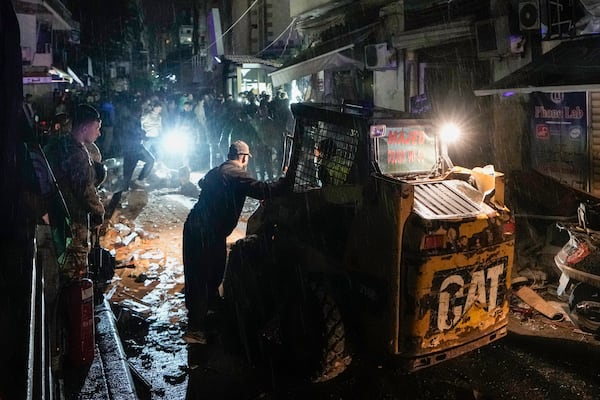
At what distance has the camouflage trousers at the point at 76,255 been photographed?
18.9 feet

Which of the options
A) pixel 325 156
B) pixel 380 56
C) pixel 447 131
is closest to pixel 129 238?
pixel 325 156

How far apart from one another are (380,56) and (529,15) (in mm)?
4349

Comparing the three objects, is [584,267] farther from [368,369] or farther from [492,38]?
[492,38]

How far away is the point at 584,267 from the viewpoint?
5855mm

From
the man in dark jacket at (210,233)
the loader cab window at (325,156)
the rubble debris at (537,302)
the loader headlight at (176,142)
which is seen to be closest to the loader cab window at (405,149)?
the loader cab window at (325,156)

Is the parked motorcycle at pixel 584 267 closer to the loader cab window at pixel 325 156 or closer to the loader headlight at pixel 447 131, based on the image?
the loader headlight at pixel 447 131

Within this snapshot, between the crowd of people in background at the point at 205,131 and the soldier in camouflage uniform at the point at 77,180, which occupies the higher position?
the crowd of people in background at the point at 205,131

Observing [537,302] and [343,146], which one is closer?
[343,146]

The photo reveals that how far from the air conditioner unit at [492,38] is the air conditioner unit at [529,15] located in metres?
0.44

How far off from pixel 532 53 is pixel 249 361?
26.3 ft

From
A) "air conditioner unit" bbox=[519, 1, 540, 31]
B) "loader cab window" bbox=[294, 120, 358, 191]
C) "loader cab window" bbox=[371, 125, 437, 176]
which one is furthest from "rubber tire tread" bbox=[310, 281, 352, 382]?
"air conditioner unit" bbox=[519, 1, 540, 31]

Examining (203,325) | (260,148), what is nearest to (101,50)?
(260,148)

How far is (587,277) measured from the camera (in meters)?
5.79

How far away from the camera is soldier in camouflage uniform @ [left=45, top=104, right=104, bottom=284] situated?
5742 millimetres
